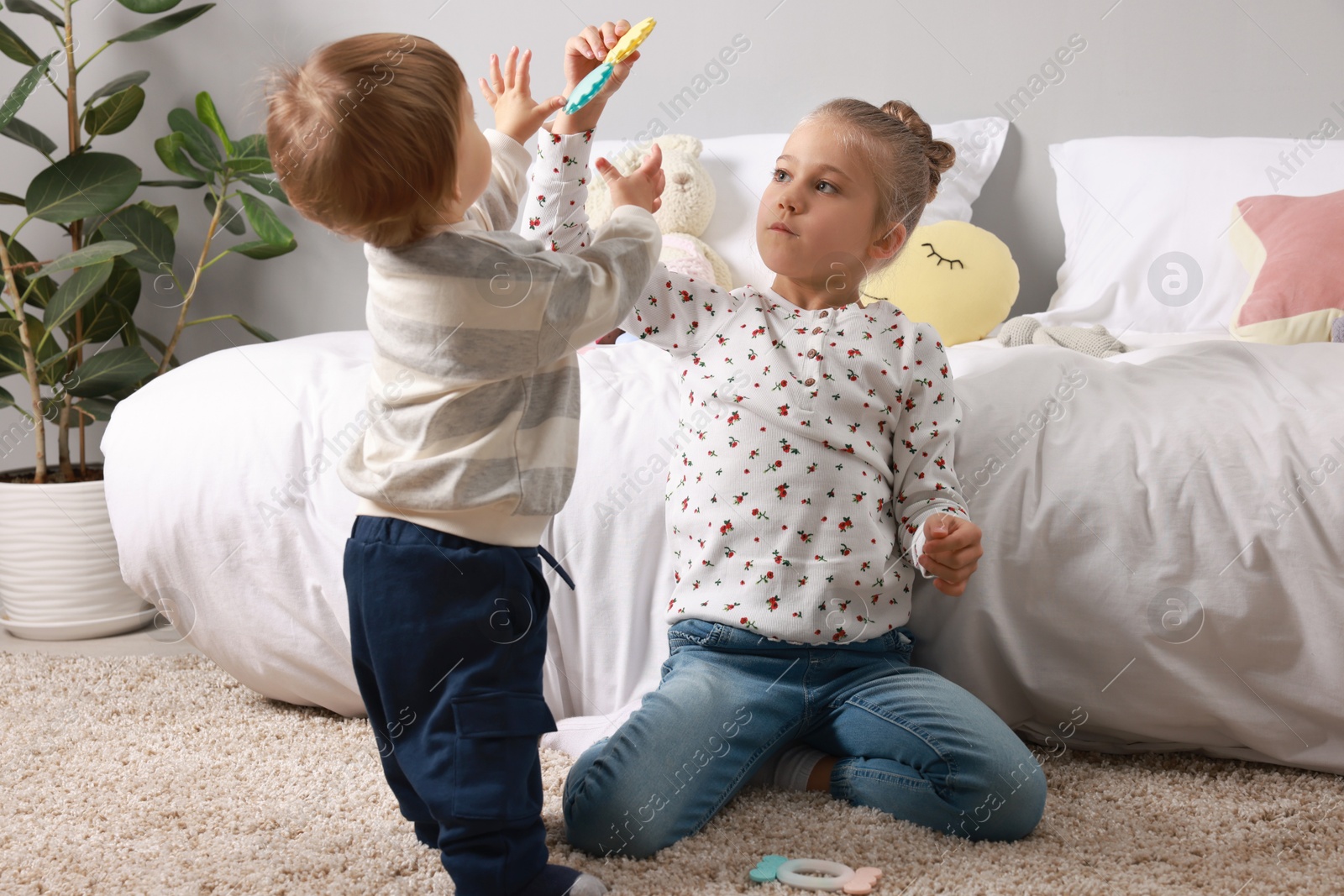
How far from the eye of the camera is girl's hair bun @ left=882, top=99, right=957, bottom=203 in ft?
3.71

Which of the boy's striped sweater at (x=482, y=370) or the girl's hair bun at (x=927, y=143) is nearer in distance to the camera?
the boy's striped sweater at (x=482, y=370)

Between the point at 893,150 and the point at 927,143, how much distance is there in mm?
72

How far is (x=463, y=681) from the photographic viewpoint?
0.79 metres

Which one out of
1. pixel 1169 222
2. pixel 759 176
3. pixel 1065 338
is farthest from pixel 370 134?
pixel 1169 222

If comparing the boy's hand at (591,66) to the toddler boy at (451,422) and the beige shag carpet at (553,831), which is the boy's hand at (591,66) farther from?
the beige shag carpet at (553,831)

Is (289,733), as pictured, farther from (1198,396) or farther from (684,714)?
(1198,396)

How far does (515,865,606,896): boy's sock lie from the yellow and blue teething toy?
0.59 meters

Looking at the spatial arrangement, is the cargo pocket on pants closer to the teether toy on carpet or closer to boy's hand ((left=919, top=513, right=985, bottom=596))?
the teether toy on carpet

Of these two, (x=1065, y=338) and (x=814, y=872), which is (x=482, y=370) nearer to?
(x=814, y=872)

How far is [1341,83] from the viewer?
1.93m

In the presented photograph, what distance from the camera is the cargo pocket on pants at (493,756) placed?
2.53 ft

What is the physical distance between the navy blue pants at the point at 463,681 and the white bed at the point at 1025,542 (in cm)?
30

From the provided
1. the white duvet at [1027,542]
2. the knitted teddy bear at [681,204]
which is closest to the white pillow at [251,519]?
the white duvet at [1027,542]

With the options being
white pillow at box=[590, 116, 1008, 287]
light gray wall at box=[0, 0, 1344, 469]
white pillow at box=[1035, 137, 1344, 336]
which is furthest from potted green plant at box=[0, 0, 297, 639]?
white pillow at box=[1035, 137, 1344, 336]
